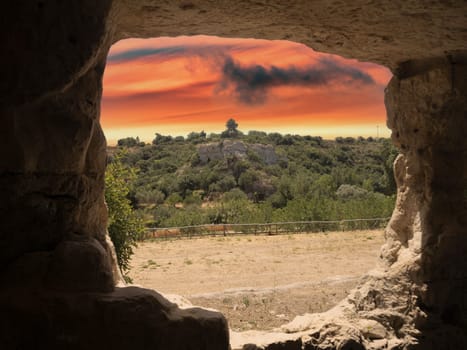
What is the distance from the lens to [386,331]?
214 inches

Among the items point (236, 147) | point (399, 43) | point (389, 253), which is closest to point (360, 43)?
point (399, 43)

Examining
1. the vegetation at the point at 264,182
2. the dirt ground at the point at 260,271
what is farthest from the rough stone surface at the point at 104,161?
the vegetation at the point at 264,182

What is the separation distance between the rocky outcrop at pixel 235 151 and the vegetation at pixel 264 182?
532 millimetres

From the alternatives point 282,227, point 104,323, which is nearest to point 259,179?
point 282,227

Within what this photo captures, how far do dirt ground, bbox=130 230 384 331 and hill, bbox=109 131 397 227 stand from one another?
4.24 meters

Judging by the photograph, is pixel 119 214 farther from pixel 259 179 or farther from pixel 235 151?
pixel 235 151

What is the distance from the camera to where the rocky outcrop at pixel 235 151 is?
171 feet

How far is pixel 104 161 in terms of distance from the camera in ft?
12.8

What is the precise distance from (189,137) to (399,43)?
63573mm

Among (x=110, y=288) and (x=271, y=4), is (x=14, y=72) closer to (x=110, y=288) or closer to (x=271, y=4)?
(x=110, y=288)

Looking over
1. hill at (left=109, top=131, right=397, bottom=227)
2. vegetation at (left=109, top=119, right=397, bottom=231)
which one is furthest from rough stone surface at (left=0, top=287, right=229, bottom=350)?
hill at (left=109, top=131, right=397, bottom=227)

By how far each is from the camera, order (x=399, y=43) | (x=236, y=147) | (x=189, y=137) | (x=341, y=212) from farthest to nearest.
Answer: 1. (x=189, y=137)
2. (x=236, y=147)
3. (x=341, y=212)
4. (x=399, y=43)

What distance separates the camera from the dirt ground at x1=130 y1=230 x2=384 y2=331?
32.7 feet

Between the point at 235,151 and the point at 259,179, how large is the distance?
10.3 m
